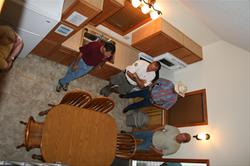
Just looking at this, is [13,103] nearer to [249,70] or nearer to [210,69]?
[210,69]

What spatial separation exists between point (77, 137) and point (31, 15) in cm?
130

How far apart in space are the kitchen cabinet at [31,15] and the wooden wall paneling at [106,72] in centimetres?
123

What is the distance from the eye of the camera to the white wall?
2862 millimetres

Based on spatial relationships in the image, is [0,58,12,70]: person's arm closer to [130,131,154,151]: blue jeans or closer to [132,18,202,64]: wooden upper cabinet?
[130,131,154,151]: blue jeans

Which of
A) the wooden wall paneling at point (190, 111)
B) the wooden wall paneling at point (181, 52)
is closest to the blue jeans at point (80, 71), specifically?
the wooden wall paneling at point (181, 52)

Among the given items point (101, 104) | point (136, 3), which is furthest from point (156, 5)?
point (101, 104)

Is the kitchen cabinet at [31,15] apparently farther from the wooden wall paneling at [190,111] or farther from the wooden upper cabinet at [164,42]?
the wooden wall paneling at [190,111]

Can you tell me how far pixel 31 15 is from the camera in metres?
2.06

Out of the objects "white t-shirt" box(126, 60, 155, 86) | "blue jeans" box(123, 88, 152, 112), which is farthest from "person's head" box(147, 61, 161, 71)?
"blue jeans" box(123, 88, 152, 112)

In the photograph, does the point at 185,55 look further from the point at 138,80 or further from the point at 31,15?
the point at 31,15

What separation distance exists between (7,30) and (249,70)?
309 centimetres

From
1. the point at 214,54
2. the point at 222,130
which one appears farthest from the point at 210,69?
the point at 222,130

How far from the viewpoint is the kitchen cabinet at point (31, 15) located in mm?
1987

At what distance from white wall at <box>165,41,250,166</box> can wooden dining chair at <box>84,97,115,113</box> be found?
1.60 m
